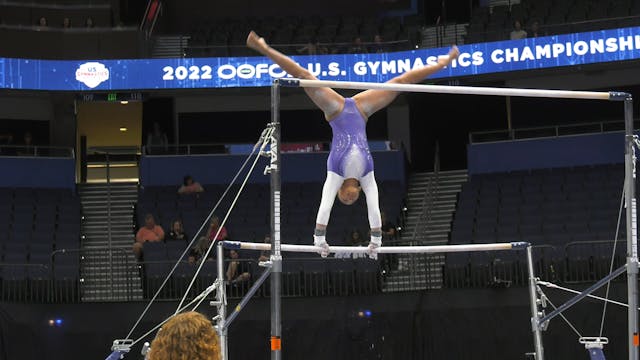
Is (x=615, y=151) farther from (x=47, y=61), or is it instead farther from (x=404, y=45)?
(x=47, y=61)

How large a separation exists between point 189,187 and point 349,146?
12.7 m

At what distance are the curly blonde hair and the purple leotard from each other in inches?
243

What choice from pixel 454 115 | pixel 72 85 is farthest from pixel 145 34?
pixel 454 115

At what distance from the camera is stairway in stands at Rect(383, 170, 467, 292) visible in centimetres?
1850

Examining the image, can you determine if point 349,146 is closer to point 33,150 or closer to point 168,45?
point 168,45

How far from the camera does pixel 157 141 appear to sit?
25.2m

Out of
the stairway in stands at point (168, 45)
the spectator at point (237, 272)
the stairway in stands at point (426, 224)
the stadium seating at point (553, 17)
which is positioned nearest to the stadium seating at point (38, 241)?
the spectator at point (237, 272)

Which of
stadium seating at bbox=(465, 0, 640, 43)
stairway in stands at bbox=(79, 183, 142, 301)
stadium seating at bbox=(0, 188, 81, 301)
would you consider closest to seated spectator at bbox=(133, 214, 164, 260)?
stairway in stands at bbox=(79, 183, 142, 301)

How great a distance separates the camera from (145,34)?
24797 millimetres

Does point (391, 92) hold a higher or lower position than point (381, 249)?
higher

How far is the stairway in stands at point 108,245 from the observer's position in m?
18.3

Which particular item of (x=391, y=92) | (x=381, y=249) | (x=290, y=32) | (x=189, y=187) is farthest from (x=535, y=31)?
(x=381, y=249)

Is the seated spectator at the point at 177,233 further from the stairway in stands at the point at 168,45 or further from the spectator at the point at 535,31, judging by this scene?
the spectator at the point at 535,31

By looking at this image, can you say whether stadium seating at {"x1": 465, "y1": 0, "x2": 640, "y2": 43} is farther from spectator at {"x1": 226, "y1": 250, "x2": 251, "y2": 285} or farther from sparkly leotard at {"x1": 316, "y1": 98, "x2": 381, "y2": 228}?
sparkly leotard at {"x1": 316, "y1": 98, "x2": 381, "y2": 228}
